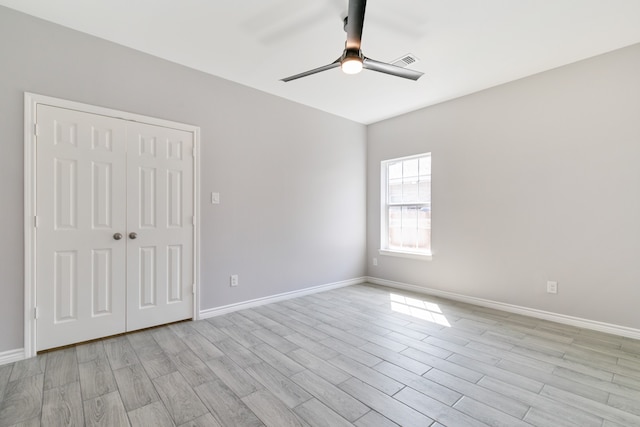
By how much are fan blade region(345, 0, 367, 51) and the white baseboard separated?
340cm

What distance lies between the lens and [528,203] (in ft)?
10.7

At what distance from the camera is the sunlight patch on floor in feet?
10.5

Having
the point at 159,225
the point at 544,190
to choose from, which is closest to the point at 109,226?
the point at 159,225

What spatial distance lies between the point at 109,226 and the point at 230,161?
4.50ft

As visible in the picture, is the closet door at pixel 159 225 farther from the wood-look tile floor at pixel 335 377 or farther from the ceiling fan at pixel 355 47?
the ceiling fan at pixel 355 47

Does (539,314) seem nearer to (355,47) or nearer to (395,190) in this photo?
(395,190)

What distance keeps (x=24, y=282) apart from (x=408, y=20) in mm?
3710

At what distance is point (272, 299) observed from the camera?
12.3ft

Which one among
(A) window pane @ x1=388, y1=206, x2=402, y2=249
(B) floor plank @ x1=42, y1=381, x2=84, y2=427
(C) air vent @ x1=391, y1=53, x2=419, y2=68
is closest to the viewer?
(B) floor plank @ x1=42, y1=381, x2=84, y2=427

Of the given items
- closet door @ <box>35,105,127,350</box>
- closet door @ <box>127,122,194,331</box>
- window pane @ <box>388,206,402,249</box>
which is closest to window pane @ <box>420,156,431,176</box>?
window pane @ <box>388,206,402,249</box>

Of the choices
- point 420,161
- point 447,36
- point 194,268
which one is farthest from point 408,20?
point 194,268

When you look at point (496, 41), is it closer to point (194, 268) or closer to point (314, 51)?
point (314, 51)

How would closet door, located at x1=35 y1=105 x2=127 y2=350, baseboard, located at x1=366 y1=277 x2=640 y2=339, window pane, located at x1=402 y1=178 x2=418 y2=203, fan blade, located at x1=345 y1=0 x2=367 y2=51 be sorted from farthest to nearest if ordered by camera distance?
window pane, located at x1=402 y1=178 x2=418 y2=203 → baseboard, located at x1=366 y1=277 x2=640 y2=339 → closet door, located at x1=35 y1=105 x2=127 y2=350 → fan blade, located at x1=345 y1=0 x2=367 y2=51

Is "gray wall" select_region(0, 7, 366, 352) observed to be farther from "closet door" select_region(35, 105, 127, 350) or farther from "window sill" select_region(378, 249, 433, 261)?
"window sill" select_region(378, 249, 433, 261)
